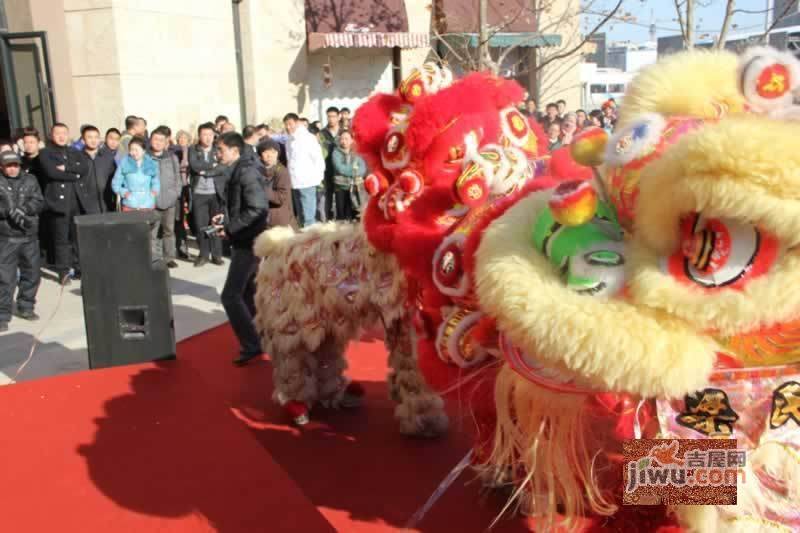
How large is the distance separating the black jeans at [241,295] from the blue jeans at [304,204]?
3469 millimetres

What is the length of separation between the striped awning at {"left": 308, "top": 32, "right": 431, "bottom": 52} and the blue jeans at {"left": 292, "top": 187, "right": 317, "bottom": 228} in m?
6.38

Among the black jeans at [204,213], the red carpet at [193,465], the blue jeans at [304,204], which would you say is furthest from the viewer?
the blue jeans at [304,204]

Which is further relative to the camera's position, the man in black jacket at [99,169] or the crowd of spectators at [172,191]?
the man in black jacket at [99,169]

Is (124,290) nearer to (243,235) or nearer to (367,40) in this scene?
(243,235)

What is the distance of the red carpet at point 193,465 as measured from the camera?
2.38 meters

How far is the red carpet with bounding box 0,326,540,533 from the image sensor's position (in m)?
2.38

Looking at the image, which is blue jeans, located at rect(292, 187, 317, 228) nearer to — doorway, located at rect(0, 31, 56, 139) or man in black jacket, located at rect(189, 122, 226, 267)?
man in black jacket, located at rect(189, 122, 226, 267)

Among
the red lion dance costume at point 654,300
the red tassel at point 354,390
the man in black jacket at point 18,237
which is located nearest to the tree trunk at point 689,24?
the red lion dance costume at point 654,300

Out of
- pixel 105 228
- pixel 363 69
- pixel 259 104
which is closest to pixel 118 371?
pixel 105 228

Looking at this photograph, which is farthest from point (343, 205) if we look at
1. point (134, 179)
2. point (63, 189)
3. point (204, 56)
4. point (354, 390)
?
point (354, 390)

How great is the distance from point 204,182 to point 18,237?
7.90 feet

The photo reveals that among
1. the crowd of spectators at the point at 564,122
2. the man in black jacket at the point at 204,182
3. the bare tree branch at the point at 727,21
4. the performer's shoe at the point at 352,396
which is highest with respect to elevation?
the bare tree branch at the point at 727,21

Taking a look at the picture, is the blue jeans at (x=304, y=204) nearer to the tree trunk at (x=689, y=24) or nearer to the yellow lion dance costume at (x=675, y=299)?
the tree trunk at (x=689, y=24)

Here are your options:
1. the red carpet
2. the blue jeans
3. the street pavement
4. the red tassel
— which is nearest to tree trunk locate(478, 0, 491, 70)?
the red tassel
